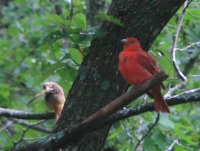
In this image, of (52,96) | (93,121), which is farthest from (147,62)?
(52,96)

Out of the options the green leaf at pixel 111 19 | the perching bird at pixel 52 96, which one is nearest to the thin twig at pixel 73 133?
the green leaf at pixel 111 19

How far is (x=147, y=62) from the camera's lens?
3475mm

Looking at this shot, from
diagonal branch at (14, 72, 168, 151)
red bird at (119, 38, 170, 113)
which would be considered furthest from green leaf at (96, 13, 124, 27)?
diagonal branch at (14, 72, 168, 151)

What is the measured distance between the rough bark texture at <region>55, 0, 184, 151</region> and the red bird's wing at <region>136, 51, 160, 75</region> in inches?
8.9

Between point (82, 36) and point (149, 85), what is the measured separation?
38.2 inches

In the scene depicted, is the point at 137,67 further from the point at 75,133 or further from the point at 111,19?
the point at 75,133

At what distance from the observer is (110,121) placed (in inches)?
129

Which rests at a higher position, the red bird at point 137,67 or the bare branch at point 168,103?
the red bird at point 137,67

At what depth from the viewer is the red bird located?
11.1 ft

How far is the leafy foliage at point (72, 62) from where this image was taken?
3855 mm

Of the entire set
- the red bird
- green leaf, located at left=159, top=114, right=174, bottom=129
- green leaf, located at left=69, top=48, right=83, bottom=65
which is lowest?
green leaf, located at left=159, top=114, right=174, bottom=129

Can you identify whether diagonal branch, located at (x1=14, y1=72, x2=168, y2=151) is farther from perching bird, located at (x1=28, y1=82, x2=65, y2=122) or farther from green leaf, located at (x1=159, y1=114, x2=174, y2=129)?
perching bird, located at (x1=28, y1=82, x2=65, y2=122)

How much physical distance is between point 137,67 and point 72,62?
1507 millimetres

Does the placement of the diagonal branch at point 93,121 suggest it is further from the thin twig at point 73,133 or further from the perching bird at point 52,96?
the perching bird at point 52,96
